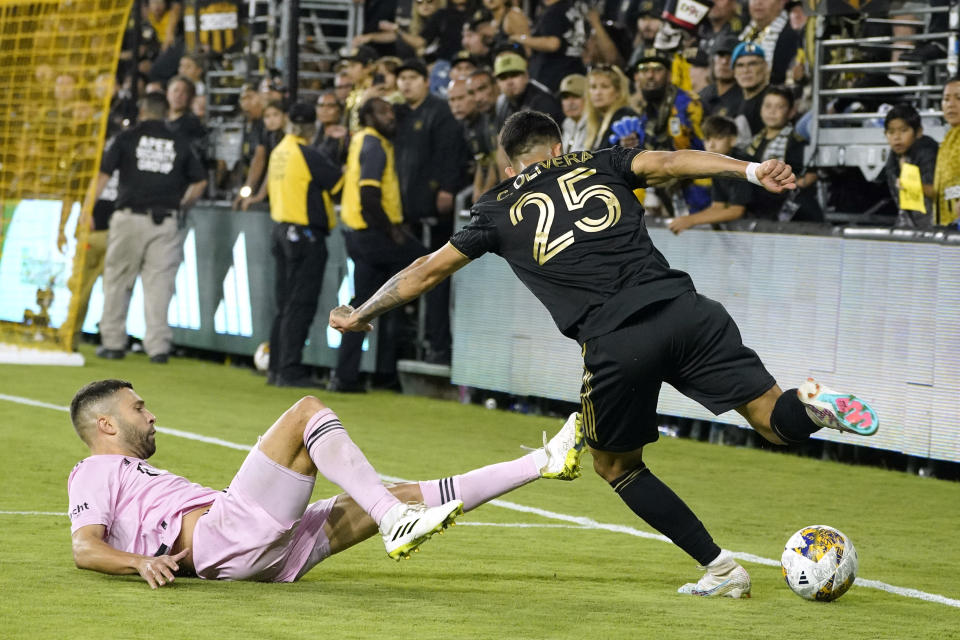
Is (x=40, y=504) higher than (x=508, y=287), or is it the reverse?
(x=508, y=287)

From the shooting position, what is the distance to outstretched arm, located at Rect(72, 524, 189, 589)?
5855mm

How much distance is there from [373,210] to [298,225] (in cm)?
103

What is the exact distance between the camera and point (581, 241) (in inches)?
250

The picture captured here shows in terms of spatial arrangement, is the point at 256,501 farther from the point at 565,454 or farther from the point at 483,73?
the point at 483,73

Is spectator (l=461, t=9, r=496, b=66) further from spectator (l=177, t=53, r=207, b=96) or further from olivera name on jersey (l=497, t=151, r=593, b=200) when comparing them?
olivera name on jersey (l=497, t=151, r=593, b=200)

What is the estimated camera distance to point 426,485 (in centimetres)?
629

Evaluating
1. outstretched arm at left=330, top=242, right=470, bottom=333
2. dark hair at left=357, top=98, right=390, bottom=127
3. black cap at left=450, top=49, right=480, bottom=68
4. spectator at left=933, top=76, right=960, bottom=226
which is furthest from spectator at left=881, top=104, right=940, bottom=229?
outstretched arm at left=330, top=242, right=470, bottom=333

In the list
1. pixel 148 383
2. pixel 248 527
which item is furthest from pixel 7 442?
pixel 248 527

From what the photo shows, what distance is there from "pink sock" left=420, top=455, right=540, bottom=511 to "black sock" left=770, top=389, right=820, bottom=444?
3.17 ft

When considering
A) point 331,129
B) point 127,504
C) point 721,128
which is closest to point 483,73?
point 331,129

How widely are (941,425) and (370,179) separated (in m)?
5.89

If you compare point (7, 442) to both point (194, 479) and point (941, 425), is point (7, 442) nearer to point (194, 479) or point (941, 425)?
point (194, 479)

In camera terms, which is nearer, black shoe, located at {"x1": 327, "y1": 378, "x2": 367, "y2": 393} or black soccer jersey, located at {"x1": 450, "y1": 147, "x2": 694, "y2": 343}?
black soccer jersey, located at {"x1": 450, "y1": 147, "x2": 694, "y2": 343}

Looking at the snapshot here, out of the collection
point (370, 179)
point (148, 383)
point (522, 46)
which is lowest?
point (148, 383)
